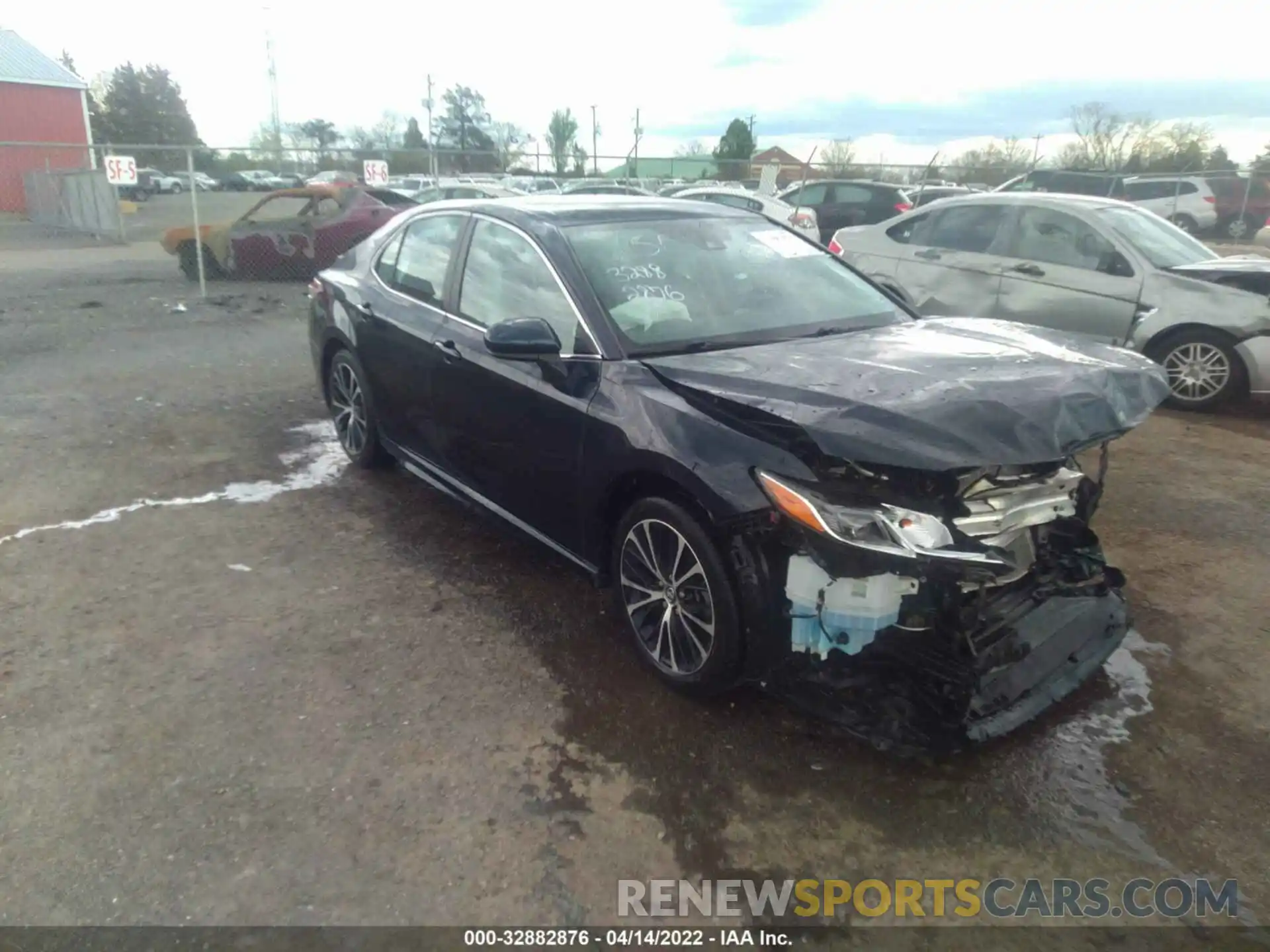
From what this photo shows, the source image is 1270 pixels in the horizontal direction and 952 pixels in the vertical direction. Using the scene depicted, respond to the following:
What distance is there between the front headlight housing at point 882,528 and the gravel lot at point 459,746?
0.79 meters

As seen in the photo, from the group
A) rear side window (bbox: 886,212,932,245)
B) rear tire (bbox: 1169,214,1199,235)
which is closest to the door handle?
rear side window (bbox: 886,212,932,245)

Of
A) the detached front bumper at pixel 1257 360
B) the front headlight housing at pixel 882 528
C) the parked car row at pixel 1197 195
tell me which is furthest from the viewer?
the parked car row at pixel 1197 195

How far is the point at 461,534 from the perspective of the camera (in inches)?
189

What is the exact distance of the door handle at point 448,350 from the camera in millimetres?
4227

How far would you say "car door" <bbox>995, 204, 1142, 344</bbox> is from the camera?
729 cm

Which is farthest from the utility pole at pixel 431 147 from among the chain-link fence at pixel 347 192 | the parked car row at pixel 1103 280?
the parked car row at pixel 1103 280

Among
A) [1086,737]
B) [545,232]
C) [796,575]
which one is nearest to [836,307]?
[545,232]

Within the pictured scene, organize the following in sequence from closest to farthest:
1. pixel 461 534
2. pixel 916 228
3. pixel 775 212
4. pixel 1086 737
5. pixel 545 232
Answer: pixel 1086 737 < pixel 545 232 < pixel 461 534 < pixel 916 228 < pixel 775 212

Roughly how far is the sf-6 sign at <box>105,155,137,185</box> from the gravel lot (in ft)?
40.7

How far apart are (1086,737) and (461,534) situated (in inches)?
120

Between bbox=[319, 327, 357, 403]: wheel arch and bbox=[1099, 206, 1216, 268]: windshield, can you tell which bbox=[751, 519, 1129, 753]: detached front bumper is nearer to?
bbox=[319, 327, 357, 403]: wheel arch

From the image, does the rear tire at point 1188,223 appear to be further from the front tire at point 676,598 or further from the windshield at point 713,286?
the front tire at point 676,598

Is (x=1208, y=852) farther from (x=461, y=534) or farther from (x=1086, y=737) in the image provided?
(x=461, y=534)

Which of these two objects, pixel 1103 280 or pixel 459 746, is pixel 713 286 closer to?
pixel 459 746
